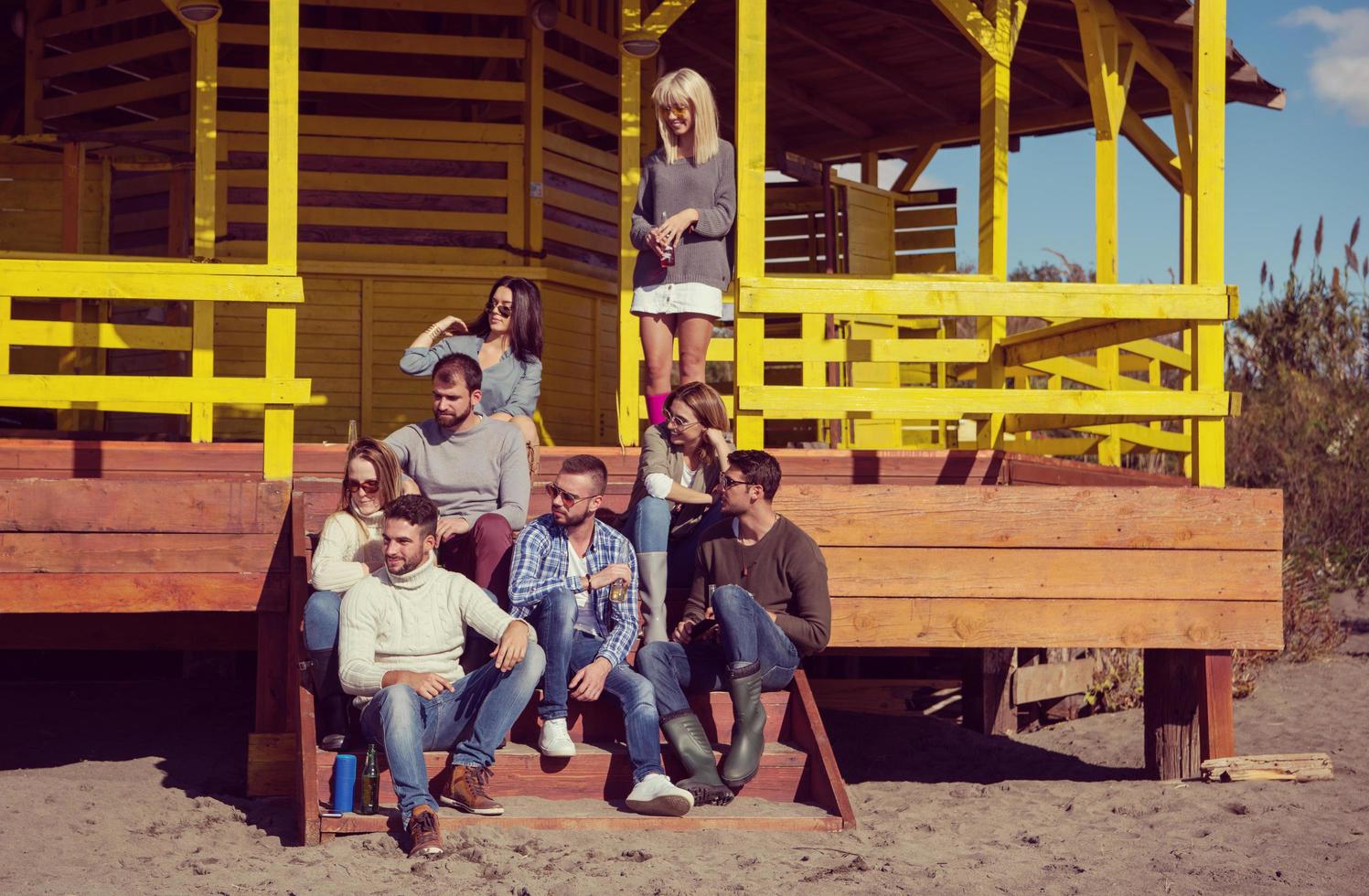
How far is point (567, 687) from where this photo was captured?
5785mm

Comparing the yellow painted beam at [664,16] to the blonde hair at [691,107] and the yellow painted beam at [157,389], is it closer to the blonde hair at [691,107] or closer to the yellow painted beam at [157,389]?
the blonde hair at [691,107]

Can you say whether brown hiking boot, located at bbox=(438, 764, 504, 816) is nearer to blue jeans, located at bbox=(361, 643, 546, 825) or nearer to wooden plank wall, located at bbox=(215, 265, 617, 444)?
blue jeans, located at bbox=(361, 643, 546, 825)

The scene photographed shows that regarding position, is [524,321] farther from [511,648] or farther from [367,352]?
[367,352]

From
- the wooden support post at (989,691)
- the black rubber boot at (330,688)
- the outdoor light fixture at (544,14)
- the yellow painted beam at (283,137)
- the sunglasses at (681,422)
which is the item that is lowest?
the wooden support post at (989,691)

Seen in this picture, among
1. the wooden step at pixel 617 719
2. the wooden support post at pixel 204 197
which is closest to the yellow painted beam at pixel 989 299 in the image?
the wooden step at pixel 617 719

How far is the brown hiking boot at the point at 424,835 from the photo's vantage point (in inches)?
197

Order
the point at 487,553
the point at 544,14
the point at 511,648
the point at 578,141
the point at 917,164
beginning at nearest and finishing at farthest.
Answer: the point at 511,648, the point at 487,553, the point at 544,14, the point at 578,141, the point at 917,164

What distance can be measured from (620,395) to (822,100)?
16.7 ft

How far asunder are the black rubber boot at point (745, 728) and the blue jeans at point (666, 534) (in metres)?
0.59

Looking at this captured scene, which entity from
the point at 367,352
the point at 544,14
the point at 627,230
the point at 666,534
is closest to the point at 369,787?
the point at 666,534

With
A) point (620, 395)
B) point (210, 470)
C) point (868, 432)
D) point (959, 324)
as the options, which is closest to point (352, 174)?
point (620, 395)

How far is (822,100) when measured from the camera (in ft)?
44.0

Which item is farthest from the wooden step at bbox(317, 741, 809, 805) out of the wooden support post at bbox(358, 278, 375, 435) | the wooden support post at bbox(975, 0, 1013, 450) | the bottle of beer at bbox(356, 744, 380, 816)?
the wooden support post at bbox(358, 278, 375, 435)

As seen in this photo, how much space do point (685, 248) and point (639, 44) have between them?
288 centimetres
